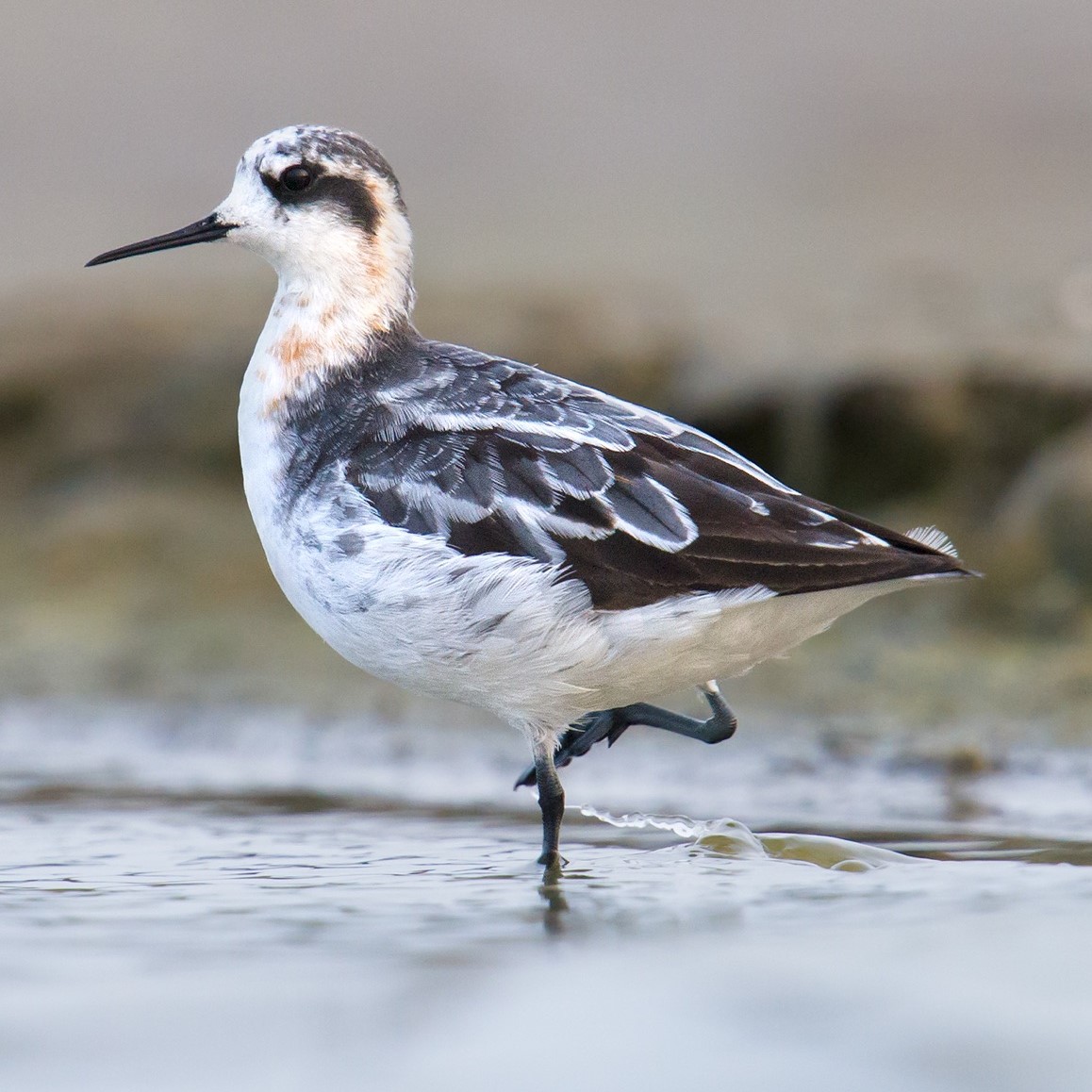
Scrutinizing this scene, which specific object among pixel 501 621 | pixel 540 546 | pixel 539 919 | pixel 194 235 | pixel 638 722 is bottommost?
pixel 539 919

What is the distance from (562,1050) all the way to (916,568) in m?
2.15

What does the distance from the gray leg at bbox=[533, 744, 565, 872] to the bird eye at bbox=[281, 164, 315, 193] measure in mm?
2228

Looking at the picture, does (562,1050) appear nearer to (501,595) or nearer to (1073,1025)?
(1073,1025)

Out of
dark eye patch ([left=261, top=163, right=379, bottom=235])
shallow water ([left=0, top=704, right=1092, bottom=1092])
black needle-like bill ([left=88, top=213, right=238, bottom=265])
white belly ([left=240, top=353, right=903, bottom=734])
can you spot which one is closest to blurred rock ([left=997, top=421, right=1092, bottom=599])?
shallow water ([left=0, top=704, right=1092, bottom=1092])

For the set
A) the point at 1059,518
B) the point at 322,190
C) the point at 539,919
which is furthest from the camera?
the point at 1059,518

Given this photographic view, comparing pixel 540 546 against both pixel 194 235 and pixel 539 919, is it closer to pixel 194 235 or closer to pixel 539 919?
pixel 539 919

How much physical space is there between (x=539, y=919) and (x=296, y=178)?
2922 millimetres

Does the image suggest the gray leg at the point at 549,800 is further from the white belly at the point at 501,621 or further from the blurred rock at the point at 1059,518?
the blurred rock at the point at 1059,518

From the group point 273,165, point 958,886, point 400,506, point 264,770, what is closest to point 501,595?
point 400,506

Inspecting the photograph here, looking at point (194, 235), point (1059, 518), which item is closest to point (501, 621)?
point (194, 235)

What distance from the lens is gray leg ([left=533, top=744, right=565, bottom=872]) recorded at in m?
5.90

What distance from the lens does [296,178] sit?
257 inches

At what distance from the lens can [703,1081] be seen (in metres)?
3.70

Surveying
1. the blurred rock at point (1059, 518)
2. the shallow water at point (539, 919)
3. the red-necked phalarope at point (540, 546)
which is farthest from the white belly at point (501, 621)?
the blurred rock at point (1059, 518)
